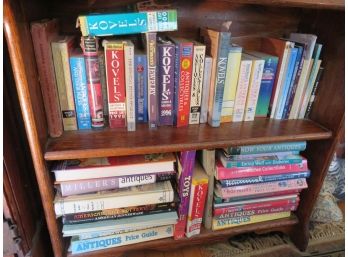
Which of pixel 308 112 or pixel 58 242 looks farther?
pixel 308 112

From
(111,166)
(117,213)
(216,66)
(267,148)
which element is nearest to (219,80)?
(216,66)

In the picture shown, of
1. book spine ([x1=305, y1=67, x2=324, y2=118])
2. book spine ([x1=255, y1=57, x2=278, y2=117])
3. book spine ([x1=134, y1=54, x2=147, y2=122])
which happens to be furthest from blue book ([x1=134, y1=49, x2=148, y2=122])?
book spine ([x1=305, y1=67, x2=324, y2=118])

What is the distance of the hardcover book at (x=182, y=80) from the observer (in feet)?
2.02

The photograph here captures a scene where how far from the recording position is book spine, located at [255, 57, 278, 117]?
70 centimetres

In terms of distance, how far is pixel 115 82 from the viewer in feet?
2.03

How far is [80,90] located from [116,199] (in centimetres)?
30

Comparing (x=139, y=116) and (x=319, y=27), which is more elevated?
(x=319, y=27)

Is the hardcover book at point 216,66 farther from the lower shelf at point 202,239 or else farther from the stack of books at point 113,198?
the lower shelf at point 202,239

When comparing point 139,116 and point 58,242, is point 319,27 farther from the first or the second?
point 58,242

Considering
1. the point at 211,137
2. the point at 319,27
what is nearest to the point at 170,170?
the point at 211,137

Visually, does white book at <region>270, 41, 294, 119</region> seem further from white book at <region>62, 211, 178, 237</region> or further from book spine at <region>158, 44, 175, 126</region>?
white book at <region>62, 211, 178, 237</region>

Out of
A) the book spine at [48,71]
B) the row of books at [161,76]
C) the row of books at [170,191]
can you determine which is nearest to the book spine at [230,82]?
the row of books at [161,76]

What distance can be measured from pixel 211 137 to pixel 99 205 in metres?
0.34

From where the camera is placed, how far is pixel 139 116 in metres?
0.71
